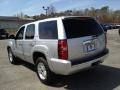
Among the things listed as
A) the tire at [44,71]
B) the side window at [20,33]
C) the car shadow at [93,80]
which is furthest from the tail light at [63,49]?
the side window at [20,33]

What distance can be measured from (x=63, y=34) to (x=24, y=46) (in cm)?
266

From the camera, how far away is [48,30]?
6.32 meters

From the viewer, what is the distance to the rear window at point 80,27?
5.84 meters

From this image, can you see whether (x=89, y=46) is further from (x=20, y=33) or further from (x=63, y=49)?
(x=20, y=33)

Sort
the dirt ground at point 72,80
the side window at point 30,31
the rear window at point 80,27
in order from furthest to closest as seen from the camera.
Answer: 1. the side window at point 30,31
2. the dirt ground at point 72,80
3. the rear window at point 80,27

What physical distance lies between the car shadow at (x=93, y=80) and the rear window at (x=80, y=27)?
146cm

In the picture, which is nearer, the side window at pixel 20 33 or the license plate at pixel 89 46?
the license plate at pixel 89 46

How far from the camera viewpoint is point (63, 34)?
5660mm

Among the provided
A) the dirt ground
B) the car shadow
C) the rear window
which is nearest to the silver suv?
the rear window

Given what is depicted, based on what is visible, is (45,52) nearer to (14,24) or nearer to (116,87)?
(116,87)

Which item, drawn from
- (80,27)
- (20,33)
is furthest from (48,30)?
(20,33)

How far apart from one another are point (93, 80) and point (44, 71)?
154 centimetres

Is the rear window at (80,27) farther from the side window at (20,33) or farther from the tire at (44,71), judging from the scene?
the side window at (20,33)

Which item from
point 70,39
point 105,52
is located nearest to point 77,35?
point 70,39
